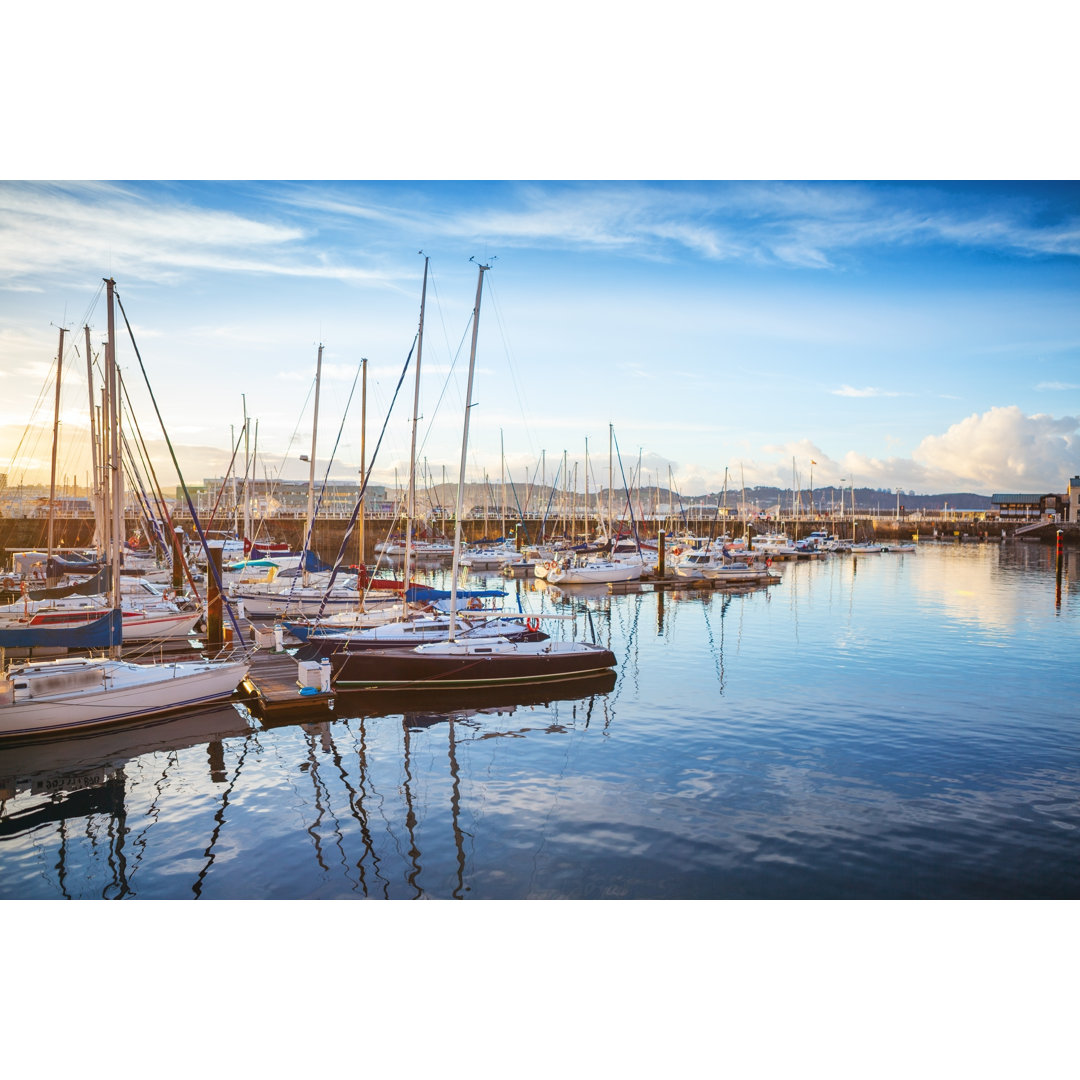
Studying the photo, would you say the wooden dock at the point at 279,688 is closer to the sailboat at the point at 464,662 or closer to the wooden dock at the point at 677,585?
the sailboat at the point at 464,662

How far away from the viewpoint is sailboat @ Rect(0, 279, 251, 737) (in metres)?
12.5

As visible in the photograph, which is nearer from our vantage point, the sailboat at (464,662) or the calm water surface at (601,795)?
the calm water surface at (601,795)

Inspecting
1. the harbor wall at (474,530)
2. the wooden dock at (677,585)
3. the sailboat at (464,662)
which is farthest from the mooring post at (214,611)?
the wooden dock at (677,585)

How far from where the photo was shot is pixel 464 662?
54.8 feet

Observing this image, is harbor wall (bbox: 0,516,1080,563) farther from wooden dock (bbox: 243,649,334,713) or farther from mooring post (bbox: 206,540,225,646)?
wooden dock (bbox: 243,649,334,713)

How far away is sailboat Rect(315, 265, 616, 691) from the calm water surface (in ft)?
2.29

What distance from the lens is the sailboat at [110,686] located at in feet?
41.0

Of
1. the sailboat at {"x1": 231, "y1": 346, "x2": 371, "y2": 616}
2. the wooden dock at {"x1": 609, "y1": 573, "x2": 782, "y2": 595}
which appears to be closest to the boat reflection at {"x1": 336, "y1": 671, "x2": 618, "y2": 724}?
the sailboat at {"x1": 231, "y1": 346, "x2": 371, "y2": 616}

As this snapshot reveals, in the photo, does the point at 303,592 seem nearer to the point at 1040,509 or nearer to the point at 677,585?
the point at 677,585

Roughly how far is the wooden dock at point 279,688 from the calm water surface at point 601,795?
0.48 metres

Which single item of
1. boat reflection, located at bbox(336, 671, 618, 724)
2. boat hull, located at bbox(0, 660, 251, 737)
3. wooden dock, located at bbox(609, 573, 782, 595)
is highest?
boat hull, located at bbox(0, 660, 251, 737)

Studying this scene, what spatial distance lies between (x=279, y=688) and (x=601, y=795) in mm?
8373

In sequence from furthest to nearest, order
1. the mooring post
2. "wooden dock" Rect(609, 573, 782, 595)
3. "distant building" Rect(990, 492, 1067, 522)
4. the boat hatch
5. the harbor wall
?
"distant building" Rect(990, 492, 1067, 522), the harbor wall, "wooden dock" Rect(609, 573, 782, 595), the mooring post, the boat hatch

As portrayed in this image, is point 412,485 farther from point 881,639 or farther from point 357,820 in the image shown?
point 881,639
